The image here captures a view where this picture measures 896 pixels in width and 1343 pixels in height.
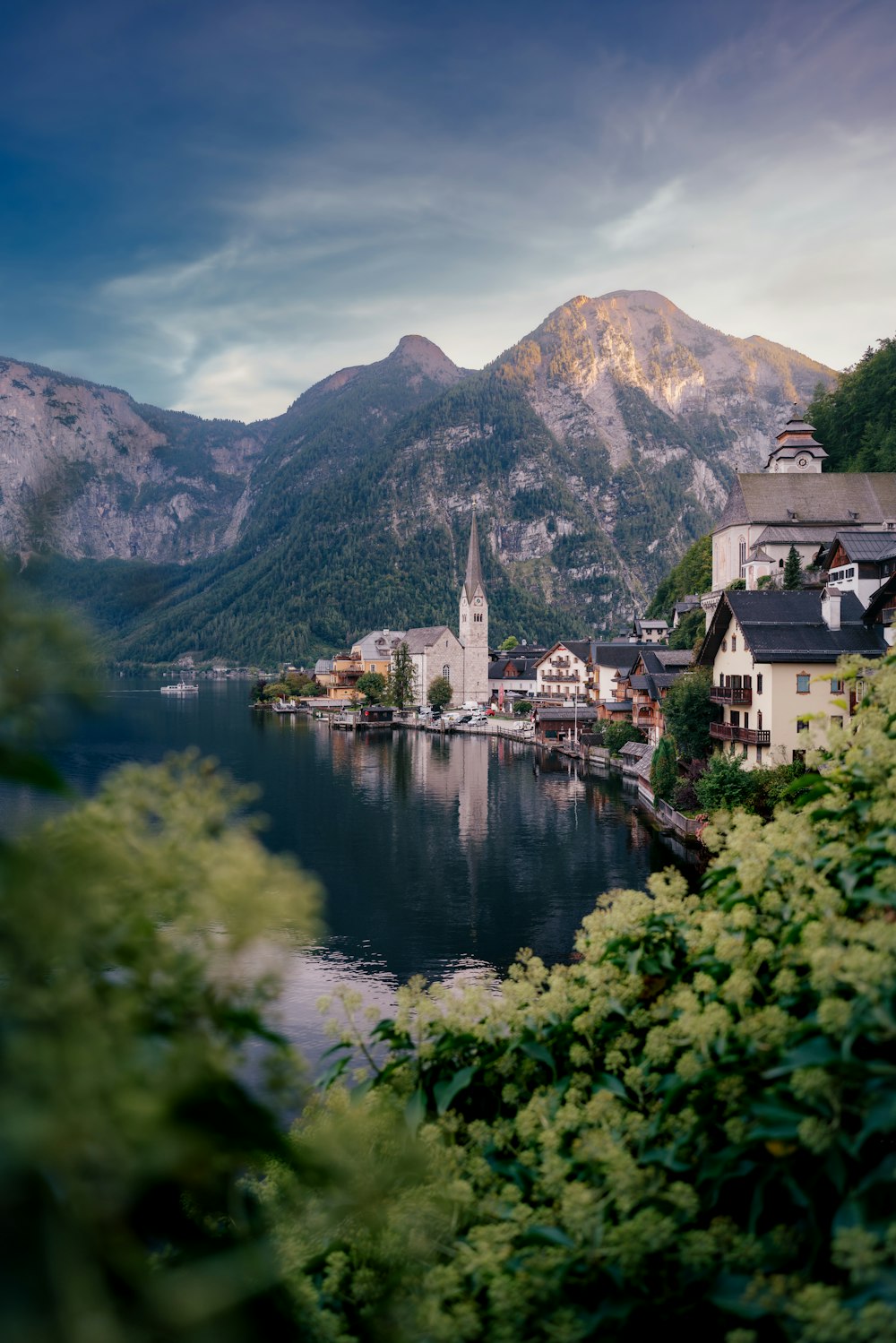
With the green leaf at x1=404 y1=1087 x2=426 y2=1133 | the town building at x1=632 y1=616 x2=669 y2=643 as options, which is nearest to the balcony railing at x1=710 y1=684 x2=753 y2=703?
the green leaf at x1=404 y1=1087 x2=426 y2=1133

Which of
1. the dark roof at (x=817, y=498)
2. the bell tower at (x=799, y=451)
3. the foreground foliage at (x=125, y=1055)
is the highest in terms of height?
the bell tower at (x=799, y=451)

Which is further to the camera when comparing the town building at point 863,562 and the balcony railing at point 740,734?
the town building at point 863,562

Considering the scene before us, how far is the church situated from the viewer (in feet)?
385

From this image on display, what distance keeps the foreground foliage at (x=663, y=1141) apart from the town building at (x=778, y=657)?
94.3 feet

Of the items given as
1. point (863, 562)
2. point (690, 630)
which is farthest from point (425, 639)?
point (863, 562)

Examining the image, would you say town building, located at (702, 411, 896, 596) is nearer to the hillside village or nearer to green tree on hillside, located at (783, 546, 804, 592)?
the hillside village

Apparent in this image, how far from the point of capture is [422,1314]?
2125 mm

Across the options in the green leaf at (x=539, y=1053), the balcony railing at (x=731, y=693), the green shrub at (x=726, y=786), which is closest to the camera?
the green leaf at (x=539, y=1053)

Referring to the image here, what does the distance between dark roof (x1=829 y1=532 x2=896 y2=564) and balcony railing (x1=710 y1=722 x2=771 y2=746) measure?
9.31 meters

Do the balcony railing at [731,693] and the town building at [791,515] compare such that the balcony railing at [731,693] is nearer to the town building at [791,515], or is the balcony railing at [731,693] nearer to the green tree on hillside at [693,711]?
the green tree on hillside at [693,711]

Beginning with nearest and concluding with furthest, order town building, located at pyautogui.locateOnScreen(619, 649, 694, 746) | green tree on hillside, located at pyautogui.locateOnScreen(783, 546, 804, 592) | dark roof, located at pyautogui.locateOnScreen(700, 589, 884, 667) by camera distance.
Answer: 1. dark roof, located at pyautogui.locateOnScreen(700, 589, 884, 667)
2. green tree on hillside, located at pyautogui.locateOnScreen(783, 546, 804, 592)
3. town building, located at pyautogui.locateOnScreen(619, 649, 694, 746)

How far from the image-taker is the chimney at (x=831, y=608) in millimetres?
33625

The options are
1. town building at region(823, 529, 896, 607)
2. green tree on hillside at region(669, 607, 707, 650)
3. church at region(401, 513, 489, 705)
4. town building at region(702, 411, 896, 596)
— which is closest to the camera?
town building at region(823, 529, 896, 607)

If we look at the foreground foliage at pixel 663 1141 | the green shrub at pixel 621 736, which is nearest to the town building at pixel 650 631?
the green shrub at pixel 621 736
